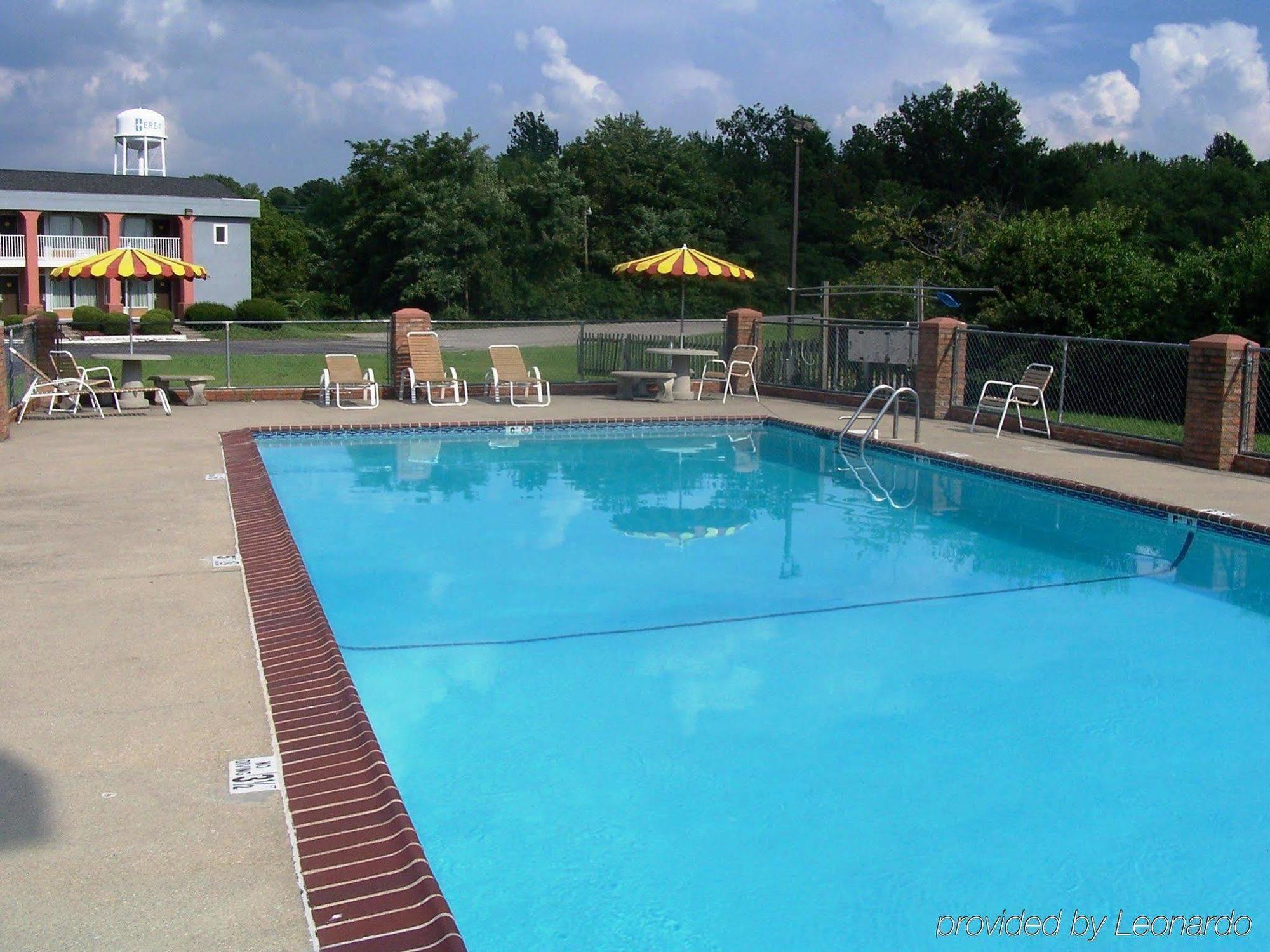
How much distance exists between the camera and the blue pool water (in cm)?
412

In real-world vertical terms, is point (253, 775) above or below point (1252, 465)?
below

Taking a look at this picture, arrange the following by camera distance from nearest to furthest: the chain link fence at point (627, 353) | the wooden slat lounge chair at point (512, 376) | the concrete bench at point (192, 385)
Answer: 1. the concrete bench at point (192, 385)
2. the wooden slat lounge chair at point (512, 376)
3. the chain link fence at point (627, 353)

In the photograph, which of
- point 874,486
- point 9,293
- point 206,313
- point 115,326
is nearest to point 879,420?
point 874,486

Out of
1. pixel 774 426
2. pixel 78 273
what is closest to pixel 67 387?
pixel 78 273

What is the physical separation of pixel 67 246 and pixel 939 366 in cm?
3546

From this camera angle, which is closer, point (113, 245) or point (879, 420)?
point (879, 420)

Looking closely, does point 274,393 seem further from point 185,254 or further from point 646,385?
point 185,254

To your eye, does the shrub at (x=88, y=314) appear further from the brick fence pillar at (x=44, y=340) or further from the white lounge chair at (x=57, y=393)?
the white lounge chair at (x=57, y=393)

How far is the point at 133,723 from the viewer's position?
448 cm

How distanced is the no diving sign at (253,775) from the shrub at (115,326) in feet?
105

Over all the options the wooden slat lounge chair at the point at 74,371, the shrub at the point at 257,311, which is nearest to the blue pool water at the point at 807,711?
the wooden slat lounge chair at the point at 74,371

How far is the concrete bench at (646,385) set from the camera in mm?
17359

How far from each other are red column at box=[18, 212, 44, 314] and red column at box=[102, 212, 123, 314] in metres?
2.12

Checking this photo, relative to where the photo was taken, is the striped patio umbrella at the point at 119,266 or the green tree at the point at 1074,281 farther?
the green tree at the point at 1074,281
